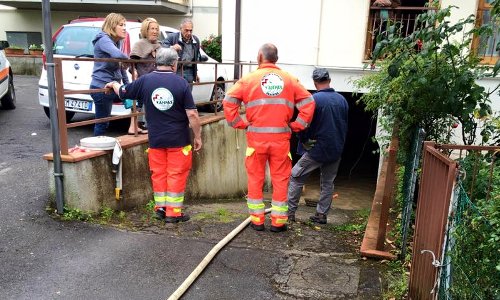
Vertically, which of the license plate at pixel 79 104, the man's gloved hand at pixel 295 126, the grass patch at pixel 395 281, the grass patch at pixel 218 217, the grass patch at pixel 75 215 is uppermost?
the man's gloved hand at pixel 295 126

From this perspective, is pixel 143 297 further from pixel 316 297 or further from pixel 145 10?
pixel 145 10

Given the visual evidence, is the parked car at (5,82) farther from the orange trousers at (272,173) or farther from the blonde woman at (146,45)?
the orange trousers at (272,173)

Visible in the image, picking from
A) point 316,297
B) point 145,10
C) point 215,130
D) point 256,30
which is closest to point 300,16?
point 256,30

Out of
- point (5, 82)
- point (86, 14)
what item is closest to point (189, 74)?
point (5, 82)

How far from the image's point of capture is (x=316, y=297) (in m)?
3.18

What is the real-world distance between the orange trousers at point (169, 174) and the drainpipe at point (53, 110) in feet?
2.85

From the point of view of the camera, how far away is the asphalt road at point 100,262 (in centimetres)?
317

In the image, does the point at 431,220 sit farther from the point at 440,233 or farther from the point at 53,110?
the point at 53,110

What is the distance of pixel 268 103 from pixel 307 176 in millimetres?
1185

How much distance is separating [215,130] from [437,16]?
4620mm

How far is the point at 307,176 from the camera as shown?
5062 millimetres

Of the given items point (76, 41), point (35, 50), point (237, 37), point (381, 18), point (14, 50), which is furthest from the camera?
point (35, 50)

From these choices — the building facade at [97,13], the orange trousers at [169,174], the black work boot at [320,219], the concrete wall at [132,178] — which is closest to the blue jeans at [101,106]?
the concrete wall at [132,178]

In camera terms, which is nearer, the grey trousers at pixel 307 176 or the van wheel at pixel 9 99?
the grey trousers at pixel 307 176
